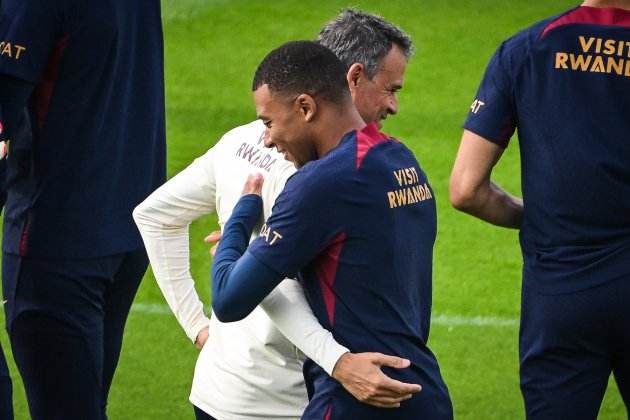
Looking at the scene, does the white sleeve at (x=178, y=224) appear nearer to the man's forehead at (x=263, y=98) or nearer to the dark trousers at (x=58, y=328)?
the dark trousers at (x=58, y=328)

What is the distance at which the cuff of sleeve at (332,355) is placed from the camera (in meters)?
3.20

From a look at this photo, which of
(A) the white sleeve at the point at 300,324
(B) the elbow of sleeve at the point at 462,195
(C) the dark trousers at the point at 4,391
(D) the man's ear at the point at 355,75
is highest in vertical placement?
(D) the man's ear at the point at 355,75

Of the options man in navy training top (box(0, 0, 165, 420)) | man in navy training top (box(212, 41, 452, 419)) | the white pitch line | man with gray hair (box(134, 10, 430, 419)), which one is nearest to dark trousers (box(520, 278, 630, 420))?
man in navy training top (box(212, 41, 452, 419))

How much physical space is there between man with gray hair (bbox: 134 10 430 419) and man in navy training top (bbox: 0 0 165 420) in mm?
385

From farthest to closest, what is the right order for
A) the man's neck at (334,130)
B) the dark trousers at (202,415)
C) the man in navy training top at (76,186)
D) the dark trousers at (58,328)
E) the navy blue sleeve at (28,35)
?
the dark trousers at (58,328) → the man in navy training top at (76,186) → the navy blue sleeve at (28,35) → the dark trousers at (202,415) → the man's neck at (334,130)

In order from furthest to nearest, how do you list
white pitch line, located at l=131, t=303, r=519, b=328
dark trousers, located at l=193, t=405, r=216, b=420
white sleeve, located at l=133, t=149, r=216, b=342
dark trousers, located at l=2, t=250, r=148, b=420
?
white pitch line, located at l=131, t=303, r=519, b=328
dark trousers, located at l=2, t=250, r=148, b=420
white sleeve, located at l=133, t=149, r=216, b=342
dark trousers, located at l=193, t=405, r=216, b=420

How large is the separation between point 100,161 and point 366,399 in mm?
1348

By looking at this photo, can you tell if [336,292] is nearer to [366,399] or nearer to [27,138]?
[366,399]

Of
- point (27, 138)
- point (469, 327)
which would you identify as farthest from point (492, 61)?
point (469, 327)

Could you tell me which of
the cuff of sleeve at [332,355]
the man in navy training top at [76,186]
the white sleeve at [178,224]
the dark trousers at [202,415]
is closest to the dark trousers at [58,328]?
the man in navy training top at [76,186]

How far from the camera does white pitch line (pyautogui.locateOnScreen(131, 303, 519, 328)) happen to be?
6.73 metres

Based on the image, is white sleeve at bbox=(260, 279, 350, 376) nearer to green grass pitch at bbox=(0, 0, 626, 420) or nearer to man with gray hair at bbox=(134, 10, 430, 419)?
man with gray hair at bbox=(134, 10, 430, 419)

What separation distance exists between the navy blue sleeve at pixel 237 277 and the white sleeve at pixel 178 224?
1.41 feet

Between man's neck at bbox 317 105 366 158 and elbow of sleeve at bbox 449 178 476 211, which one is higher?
man's neck at bbox 317 105 366 158
